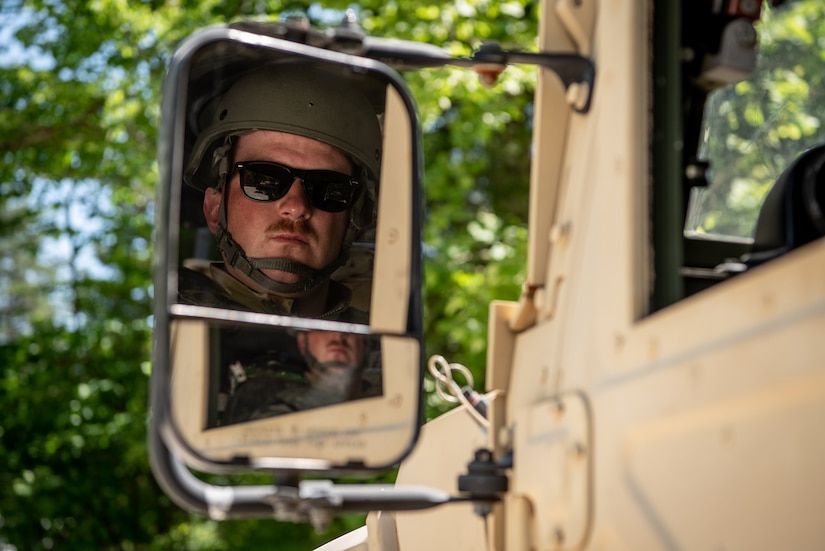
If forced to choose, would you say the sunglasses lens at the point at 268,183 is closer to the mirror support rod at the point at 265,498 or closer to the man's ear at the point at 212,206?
the man's ear at the point at 212,206

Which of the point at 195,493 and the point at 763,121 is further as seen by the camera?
the point at 763,121

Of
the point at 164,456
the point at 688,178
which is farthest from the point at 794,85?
the point at 164,456

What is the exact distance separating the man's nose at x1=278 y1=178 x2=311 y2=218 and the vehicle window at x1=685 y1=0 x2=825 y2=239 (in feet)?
4.97

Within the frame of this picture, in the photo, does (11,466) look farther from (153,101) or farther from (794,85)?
(794,85)

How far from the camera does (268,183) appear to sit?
133 inches

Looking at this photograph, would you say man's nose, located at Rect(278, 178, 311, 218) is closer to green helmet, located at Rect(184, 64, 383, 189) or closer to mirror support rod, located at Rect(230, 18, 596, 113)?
green helmet, located at Rect(184, 64, 383, 189)

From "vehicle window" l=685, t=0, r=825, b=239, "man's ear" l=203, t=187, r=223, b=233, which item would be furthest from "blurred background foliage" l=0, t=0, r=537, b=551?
"vehicle window" l=685, t=0, r=825, b=239

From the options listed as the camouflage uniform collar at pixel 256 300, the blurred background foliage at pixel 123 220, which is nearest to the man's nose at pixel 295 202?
the camouflage uniform collar at pixel 256 300

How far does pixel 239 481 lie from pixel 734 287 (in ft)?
31.3

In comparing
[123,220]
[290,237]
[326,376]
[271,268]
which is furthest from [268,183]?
[123,220]

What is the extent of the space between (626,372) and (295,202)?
1.99 metres

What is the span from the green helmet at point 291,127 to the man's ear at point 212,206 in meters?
0.02

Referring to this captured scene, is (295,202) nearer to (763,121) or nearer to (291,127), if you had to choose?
(291,127)

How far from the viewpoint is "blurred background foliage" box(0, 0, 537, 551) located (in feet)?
28.4
